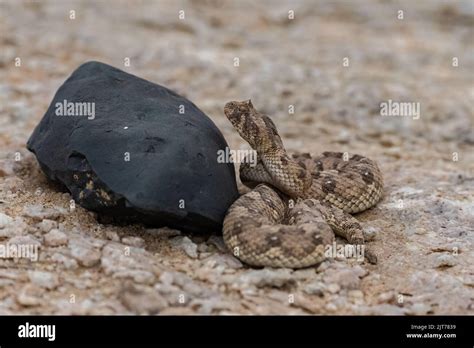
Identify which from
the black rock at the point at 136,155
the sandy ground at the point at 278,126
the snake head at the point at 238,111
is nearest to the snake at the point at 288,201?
the snake head at the point at 238,111

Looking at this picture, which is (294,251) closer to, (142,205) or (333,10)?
(142,205)

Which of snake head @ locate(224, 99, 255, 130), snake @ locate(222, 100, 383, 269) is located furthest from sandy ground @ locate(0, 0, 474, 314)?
snake head @ locate(224, 99, 255, 130)

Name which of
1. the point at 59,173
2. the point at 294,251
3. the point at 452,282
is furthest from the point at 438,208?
the point at 59,173

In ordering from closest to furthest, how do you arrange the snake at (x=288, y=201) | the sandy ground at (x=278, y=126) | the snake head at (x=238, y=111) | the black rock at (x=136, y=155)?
the sandy ground at (x=278, y=126), the snake at (x=288, y=201), the black rock at (x=136, y=155), the snake head at (x=238, y=111)

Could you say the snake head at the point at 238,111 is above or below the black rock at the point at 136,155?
above

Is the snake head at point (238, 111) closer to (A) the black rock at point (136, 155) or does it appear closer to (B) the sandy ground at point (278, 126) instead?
(A) the black rock at point (136, 155)

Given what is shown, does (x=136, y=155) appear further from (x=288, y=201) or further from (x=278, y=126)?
(x=278, y=126)

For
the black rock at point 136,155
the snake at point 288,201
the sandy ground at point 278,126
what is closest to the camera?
the sandy ground at point 278,126
